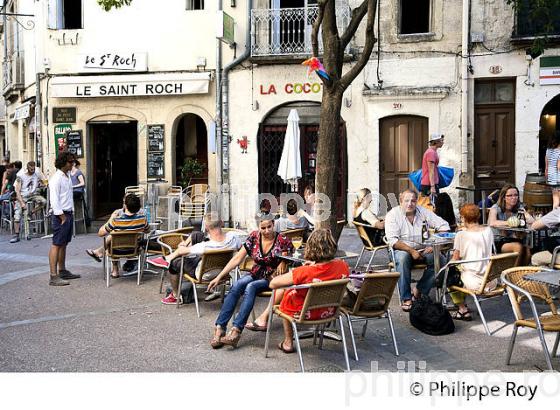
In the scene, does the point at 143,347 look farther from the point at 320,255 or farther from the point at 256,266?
the point at 320,255

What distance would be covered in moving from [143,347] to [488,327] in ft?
11.4

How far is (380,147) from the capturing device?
16172mm

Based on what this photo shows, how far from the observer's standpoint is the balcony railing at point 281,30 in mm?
16234

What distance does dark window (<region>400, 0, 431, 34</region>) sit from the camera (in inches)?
633

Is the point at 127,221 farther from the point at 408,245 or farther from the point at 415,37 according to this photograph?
the point at 415,37

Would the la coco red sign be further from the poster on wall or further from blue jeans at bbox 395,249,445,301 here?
blue jeans at bbox 395,249,445,301

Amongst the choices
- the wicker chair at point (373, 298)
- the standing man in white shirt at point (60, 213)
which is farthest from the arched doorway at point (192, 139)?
the wicker chair at point (373, 298)

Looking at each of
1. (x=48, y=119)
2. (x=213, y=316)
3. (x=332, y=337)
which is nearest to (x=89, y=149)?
(x=48, y=119)

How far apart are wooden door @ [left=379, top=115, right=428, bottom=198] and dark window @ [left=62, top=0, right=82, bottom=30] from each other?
342 inches

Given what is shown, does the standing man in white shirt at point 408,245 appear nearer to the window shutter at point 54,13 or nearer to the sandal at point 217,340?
the sandal at point 217,340

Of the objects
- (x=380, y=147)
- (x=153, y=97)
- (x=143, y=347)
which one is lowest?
(x=143, y=347)

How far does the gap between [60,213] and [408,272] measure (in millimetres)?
4771

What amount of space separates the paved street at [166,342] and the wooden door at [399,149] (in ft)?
26.7

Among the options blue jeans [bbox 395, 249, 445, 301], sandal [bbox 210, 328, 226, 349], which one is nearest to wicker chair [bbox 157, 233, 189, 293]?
sandal [bbox 210, 328, 226, 349]
